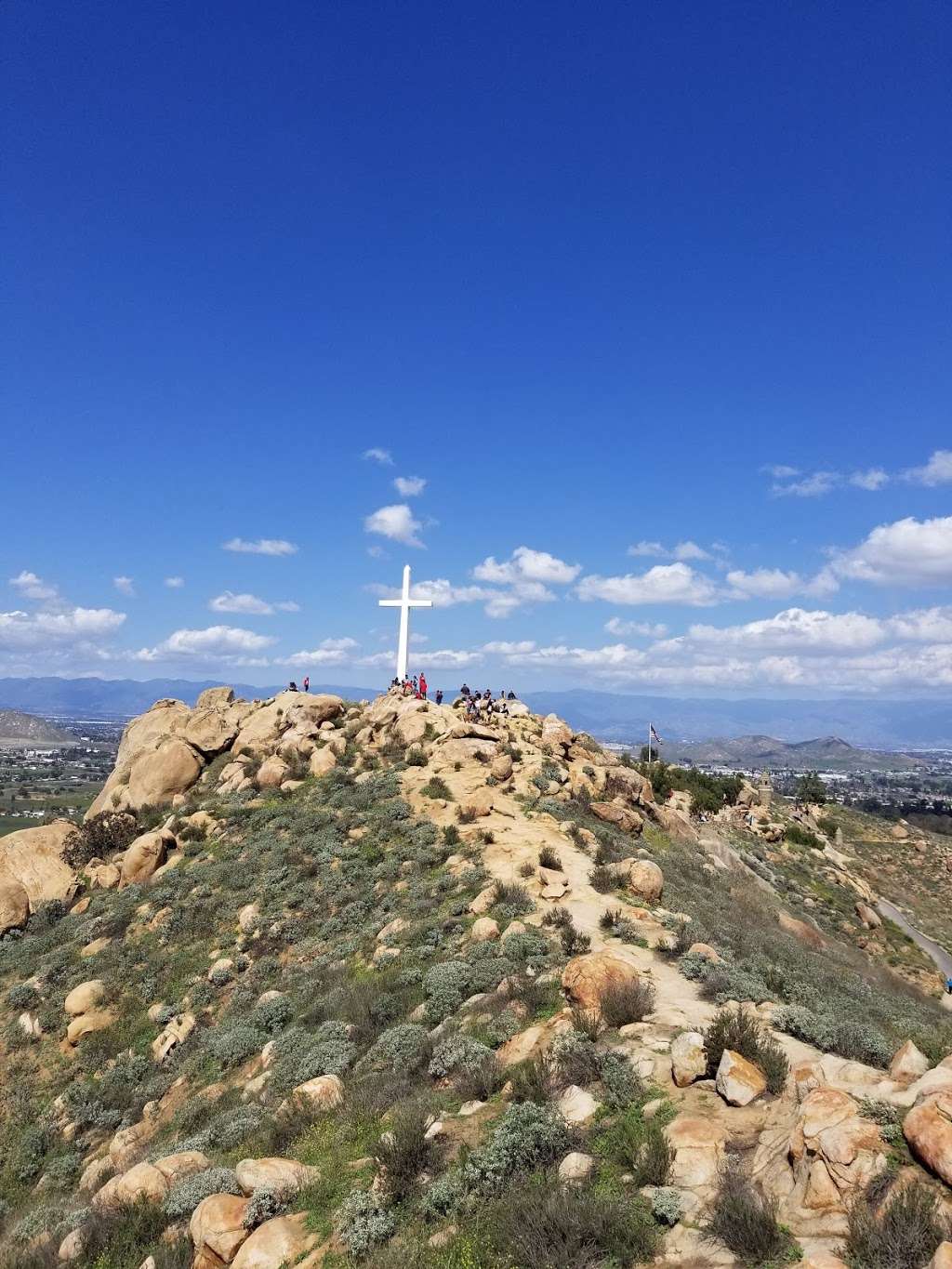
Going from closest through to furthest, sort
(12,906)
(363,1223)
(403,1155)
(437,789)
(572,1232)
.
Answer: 1. (572,1232)
2. (363,1223)
3. (403,1155)
4. (12,906)
5. (437,789)

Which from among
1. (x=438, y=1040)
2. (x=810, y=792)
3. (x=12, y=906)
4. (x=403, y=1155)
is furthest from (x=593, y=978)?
(x=810, y=792)

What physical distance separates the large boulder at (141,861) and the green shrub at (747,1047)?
878 inches

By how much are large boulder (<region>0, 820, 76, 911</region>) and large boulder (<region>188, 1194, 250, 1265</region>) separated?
70.6 ft

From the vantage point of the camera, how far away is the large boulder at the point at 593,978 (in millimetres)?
12000

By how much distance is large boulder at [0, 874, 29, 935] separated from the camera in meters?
25.1

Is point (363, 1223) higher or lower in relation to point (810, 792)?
higher

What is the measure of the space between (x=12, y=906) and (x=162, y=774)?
347 inches

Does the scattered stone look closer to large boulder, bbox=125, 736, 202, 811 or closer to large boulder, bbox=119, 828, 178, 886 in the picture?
large boulder, bbox=119, 828, 178, 886

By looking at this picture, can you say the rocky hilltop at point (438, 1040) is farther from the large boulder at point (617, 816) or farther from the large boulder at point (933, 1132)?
the large boulder at point (617, 816)

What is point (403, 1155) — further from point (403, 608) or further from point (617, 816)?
point (403, 608)

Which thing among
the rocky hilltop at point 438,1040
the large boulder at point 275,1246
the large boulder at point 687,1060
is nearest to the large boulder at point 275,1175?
the rocky hilltop at point 438,1040

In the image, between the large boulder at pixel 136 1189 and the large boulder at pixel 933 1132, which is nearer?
the large boulder at pixel 933 1132

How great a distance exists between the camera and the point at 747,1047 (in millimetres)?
9742

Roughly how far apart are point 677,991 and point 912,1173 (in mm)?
6115
